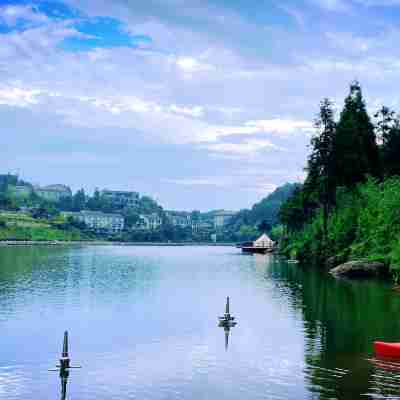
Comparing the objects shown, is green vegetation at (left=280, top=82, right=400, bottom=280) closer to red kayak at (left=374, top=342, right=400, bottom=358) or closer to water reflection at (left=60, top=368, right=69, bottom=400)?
red kayak at (left=374, top=342, right=400, bottom=358)

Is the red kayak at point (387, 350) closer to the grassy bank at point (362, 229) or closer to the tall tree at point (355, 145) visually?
the grassy bank at point (362, 229)

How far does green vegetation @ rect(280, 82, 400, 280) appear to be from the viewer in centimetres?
6888

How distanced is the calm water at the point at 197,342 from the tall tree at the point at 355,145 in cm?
3240

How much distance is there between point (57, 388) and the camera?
21984mm

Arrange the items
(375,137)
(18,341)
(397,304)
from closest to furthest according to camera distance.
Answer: (18,341)
(397,304)
(375,137)

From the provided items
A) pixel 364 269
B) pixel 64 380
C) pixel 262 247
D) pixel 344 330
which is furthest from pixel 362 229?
pixel 262 247

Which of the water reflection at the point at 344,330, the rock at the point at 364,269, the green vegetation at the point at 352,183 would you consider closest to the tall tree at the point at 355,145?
the green vegetation at the point at 352,183

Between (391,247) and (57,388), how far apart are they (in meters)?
45.0

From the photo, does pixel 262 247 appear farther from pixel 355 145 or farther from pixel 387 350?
pixel 387 350

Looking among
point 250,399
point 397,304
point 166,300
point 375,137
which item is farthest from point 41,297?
point 375,137

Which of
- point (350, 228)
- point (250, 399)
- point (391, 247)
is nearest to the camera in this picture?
point (250, 399)

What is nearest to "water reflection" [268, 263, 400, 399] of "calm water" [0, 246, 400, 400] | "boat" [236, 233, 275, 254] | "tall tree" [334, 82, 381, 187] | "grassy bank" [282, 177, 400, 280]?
"calm water" [0, 246, 400, 400]

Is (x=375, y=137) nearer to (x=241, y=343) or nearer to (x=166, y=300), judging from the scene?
(x=166, y=300)

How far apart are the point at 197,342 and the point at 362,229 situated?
4512 cm
